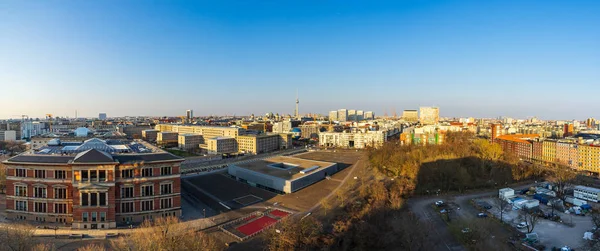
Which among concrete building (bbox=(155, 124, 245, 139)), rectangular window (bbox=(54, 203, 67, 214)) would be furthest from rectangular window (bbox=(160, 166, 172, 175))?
concrete building (bbox=(155, 124, 245, 139))

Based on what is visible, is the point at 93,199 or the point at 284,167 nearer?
the point at 93,199

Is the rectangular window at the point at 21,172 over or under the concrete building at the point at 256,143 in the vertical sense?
over

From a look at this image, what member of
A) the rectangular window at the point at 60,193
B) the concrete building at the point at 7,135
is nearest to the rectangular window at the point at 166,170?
the rectangular window at the point at 60,193

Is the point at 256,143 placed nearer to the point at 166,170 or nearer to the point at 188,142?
the point at 188,142

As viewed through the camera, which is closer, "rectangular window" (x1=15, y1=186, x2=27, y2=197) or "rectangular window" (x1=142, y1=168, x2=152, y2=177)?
"rectangular window" (x1=15, y1=186, x2=27, y2=197)

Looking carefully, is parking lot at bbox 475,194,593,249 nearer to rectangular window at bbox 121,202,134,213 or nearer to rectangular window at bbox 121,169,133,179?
rectangular window at bbox 121,202,134,213

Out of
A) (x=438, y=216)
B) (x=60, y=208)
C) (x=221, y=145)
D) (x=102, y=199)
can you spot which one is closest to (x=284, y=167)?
(x=438, y=216)

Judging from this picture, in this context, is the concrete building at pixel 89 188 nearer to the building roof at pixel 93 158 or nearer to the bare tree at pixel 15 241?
the building roof at pixel 93 158
